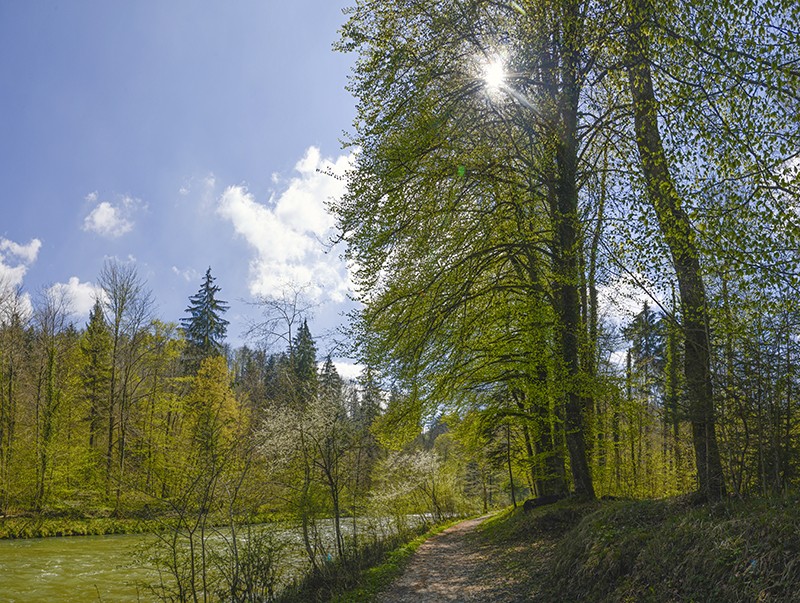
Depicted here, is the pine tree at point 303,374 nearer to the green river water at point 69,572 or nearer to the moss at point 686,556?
the green river water at point 69,572

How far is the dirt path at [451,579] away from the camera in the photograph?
7.42m

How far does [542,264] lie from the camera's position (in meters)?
11.0

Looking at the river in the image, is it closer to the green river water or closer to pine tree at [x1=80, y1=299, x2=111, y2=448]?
the green river water

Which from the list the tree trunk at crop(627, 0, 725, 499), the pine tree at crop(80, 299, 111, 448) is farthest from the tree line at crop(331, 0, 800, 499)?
the pine tree at crop(80, 299, 111, 448)

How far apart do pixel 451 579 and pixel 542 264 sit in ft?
21.3

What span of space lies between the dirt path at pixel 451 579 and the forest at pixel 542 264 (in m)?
1.57

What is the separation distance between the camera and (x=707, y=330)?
5.58m

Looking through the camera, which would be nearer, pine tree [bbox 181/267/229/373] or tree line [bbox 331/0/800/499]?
tree line [bbox 331/0/800/499]

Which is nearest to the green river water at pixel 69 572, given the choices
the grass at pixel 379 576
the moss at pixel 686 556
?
the grass at pixel 379 576

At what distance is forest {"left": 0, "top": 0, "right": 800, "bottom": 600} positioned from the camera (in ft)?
17.4

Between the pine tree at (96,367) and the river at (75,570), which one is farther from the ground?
the pine tree at (96,367)

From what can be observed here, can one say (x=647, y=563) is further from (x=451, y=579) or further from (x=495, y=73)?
(x=495, y=73)

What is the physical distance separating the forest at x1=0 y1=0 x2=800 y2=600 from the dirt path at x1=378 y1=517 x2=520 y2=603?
157 cm

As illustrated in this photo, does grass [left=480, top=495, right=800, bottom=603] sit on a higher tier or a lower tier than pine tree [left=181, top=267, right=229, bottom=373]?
lower
